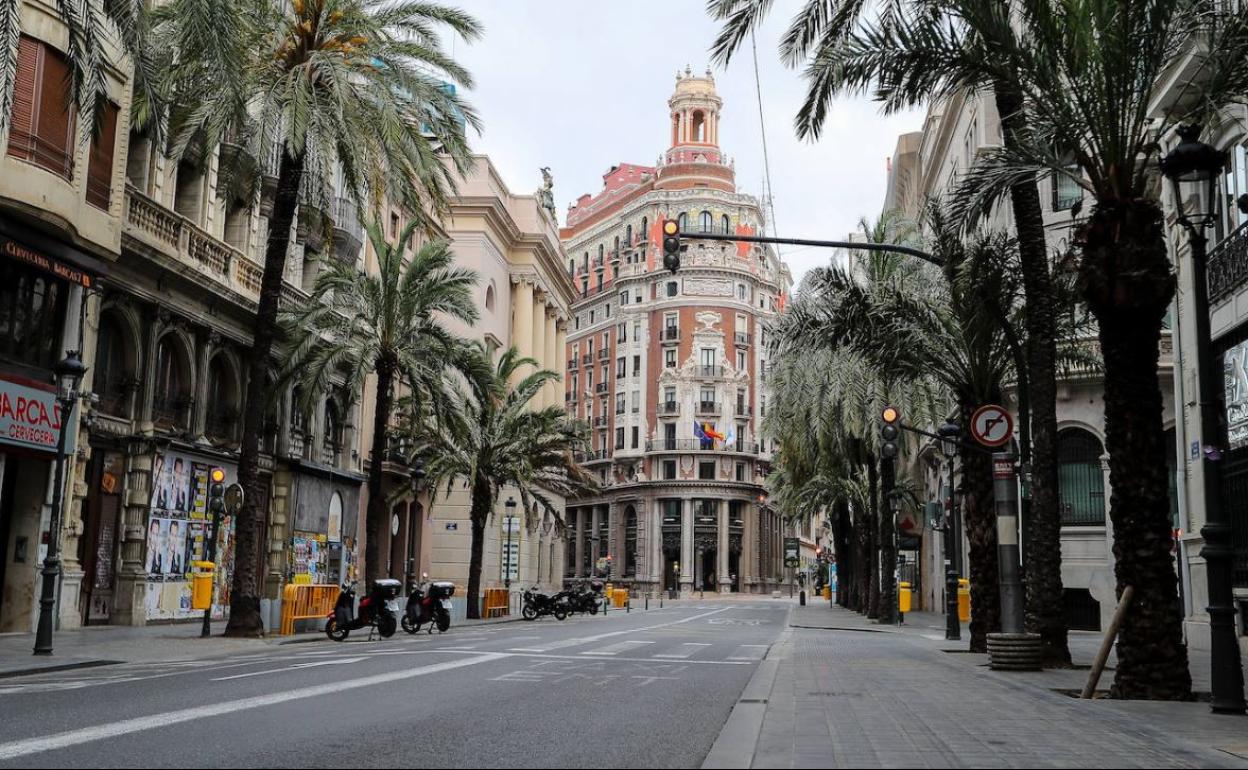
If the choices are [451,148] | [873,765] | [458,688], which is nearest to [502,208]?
[451,148]

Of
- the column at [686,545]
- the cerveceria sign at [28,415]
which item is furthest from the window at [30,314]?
the column at [686,545]

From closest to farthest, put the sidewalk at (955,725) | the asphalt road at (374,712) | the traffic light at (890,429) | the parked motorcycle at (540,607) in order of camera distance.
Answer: the sidewalk at (955,725) < the asphalt road at (374,712) < the traffic light at (890,429) < the parked motorcycle at (540,607)

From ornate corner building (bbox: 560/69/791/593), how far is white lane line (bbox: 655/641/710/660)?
78.0 metres

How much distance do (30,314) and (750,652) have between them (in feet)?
49.6

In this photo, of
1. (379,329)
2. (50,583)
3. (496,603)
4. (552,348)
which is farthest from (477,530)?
(552,348)

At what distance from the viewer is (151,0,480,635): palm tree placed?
2252cm

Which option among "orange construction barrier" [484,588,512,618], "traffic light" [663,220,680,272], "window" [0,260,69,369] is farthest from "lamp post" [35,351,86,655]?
"orange construction barrier" [484,588,512,618]

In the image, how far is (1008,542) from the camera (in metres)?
16.5

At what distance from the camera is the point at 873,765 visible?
7.20 meters

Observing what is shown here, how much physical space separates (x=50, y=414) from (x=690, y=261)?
88.8 m

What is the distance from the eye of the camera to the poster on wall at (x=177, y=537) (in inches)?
1089

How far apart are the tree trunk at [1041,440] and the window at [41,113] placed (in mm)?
16391

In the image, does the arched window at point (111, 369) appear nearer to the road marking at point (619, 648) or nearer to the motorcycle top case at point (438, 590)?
the motorcycle top case at point (438, 590)

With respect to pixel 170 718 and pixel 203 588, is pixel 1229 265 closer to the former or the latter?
pixel 170 718
